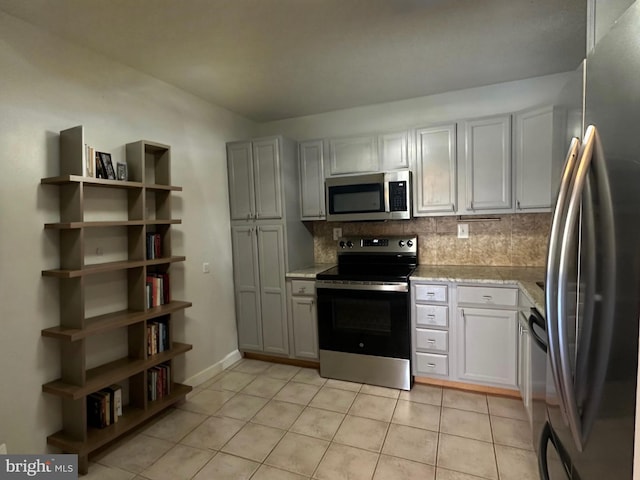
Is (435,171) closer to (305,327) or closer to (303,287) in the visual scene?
(303,287)

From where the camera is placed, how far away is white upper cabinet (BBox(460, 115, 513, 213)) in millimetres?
2707

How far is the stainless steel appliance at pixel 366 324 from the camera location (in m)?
2.71

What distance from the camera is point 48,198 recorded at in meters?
1.94

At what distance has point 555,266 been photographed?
814 mm

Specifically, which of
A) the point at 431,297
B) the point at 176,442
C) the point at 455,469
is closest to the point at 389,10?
the point at 431,297

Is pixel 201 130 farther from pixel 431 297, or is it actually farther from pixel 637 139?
pixel 637 139

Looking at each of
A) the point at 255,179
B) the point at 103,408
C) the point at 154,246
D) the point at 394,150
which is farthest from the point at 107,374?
the point at 394,150

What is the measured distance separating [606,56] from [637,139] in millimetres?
238

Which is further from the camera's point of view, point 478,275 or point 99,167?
point 478,275

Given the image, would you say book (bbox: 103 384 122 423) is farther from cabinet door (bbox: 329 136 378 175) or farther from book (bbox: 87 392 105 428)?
cabinet door (bbox: 329 136 378 175)

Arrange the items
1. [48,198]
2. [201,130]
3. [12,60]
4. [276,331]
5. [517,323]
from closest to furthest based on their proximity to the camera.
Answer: [12,60], [48,198], [517,323], [201,130], [276,331]

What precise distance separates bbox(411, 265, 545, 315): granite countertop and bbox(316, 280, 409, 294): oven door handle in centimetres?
13

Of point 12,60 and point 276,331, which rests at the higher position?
point 12,60

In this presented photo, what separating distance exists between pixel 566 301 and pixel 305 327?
2.56m
